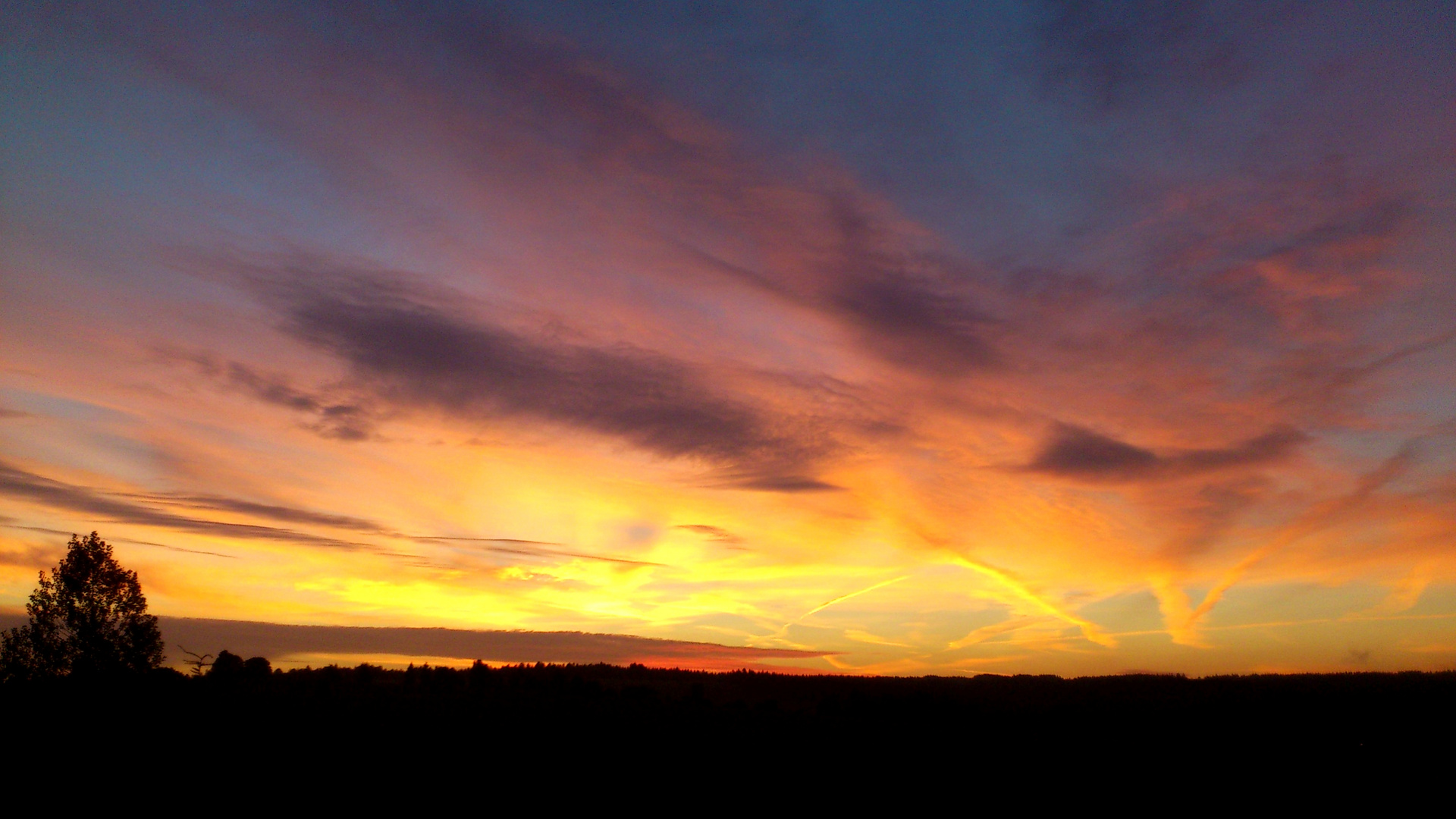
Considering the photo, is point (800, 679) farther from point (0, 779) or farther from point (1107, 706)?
point (0, 779)

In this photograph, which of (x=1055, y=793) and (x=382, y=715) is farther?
(x=382, y=715)

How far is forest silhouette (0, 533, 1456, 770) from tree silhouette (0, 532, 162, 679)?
691 millimetres

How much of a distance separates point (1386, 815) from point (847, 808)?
13657mm

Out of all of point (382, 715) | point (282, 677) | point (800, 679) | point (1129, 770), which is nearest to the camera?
point (1129, 770)

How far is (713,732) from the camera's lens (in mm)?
30344

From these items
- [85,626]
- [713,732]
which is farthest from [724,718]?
[85,626]

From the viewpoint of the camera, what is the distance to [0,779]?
20.7m

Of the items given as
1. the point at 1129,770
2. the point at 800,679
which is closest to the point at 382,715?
the point at 1129,770

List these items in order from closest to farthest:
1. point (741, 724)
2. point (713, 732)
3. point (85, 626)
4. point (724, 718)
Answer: point (713, 732), point (741, 724), point (724, 718), point (85, 626)

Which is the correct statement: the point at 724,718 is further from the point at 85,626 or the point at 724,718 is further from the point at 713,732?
the point at 85,626

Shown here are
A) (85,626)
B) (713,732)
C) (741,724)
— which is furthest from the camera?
(85,626)

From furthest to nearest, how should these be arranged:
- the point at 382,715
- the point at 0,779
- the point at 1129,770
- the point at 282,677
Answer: the point at 282,677, the point at 382,715, the point at 1129,770, the point at 0,779

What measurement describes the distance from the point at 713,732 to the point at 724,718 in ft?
14.4

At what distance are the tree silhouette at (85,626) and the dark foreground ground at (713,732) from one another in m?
24.2
